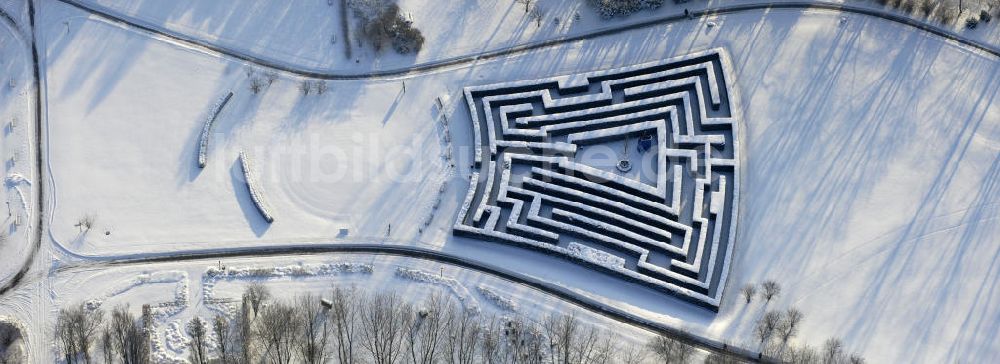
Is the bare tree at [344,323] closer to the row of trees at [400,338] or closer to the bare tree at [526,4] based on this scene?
the row of trees at [400,338]

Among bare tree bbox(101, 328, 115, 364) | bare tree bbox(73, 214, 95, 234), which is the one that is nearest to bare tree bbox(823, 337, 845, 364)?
bare tree bbox(101, 328, 115, 364)

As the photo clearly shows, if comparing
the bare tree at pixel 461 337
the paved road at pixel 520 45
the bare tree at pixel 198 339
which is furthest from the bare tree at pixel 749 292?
the bare tree at pixel 198 339

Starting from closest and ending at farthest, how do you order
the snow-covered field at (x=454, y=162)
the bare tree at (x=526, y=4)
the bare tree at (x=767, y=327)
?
the bare tree at (x=767, y=327), the snow-covered field at (x=454, y=162), the bare tree at (x=526, y=4)

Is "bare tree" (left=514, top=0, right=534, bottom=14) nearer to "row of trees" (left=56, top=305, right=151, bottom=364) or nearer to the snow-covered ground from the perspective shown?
"row of trees" (left=56, top=305, right=151, bottom=364)

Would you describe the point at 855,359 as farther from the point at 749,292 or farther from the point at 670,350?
the point at 670,350

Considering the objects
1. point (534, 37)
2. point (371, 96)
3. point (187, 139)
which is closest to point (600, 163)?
point (534, 37)

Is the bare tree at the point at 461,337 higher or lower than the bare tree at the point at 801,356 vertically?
lower

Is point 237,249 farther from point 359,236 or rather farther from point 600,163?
point 600,163

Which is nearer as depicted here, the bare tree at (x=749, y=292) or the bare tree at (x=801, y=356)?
the bare tree at (x=801, y=356)
